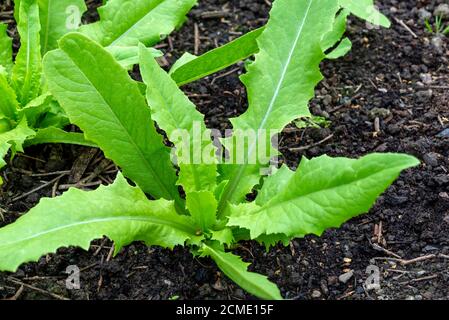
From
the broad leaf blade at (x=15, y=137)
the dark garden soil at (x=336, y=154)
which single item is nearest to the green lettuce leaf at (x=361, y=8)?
the dark garden soil at (x=336, y=154)

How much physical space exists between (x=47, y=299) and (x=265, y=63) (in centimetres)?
112

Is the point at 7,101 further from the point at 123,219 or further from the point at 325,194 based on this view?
the point at 325,194

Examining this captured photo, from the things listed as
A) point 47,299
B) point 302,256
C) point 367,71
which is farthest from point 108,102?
point 367,71

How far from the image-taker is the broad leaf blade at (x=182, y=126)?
2271mm

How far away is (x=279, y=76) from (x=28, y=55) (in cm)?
100

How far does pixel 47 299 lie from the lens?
88.7 inches

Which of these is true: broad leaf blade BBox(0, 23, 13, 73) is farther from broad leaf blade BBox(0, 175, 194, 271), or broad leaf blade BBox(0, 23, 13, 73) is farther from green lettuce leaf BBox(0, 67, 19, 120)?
broad leaf blade BBox(0, 175, 194, 271)

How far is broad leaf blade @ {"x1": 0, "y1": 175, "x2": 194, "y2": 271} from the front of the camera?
1.93m

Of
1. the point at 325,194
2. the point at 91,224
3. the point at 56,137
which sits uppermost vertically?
the point at 325,194

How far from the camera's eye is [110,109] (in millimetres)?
2318

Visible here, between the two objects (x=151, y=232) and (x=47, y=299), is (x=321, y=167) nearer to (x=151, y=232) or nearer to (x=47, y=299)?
(x=151, y=232)

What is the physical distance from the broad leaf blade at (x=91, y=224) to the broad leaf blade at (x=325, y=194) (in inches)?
9.2


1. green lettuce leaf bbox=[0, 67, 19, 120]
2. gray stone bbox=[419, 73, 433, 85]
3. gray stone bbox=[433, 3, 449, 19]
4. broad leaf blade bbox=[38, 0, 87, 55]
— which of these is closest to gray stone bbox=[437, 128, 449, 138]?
gray stone bbox=[419, 73, 433, 85]

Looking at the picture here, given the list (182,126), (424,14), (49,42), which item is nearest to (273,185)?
(182,126)
